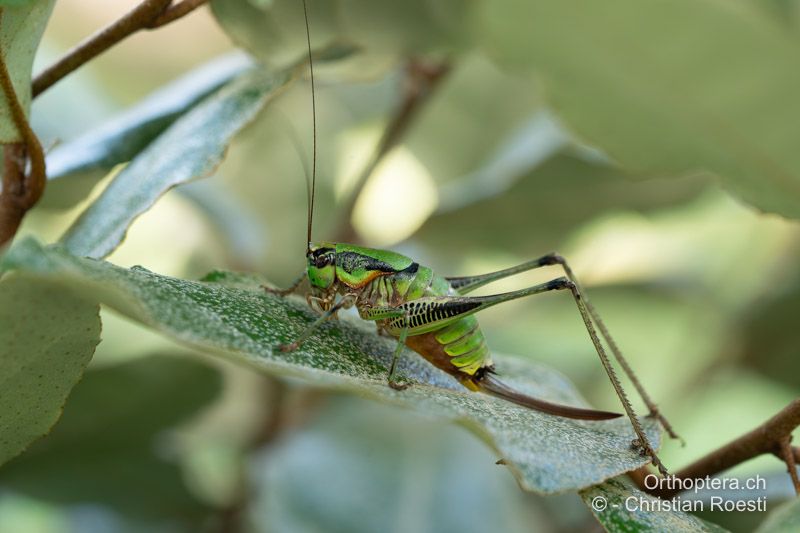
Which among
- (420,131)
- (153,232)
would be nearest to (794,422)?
(420,131)

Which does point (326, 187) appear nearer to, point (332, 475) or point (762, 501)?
point (332, 475)

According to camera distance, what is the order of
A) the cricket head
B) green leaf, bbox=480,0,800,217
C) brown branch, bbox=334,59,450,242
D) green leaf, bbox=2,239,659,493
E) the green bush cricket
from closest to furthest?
green leaf, bbox=2,239,659,493 → green leaf, bbox=480,0,800,217 → the green bush cricket → the cricket head → brown branch, bbox=334,59,450,242

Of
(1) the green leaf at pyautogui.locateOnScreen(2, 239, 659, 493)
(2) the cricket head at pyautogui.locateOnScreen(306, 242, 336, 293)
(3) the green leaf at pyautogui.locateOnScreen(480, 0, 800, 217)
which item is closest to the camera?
(1) the green leaf at pyautogui.locateOnScreen(2, 239, 659, 493)

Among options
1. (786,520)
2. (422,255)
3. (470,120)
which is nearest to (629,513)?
(786,520)

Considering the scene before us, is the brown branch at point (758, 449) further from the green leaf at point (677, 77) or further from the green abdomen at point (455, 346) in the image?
the green abdomen at point (455, 346)

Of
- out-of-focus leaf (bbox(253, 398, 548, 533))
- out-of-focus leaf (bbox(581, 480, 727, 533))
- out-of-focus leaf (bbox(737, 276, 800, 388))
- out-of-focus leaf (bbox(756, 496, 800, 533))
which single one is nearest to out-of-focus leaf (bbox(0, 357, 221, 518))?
out-of-focus leaf (bbox(253, 398, 548, 533))

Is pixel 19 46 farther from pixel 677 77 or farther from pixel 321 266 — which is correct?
pixel 677 77

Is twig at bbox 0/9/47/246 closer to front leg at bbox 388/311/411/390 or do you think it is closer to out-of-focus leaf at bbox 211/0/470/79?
out-of-focus leaf at bbox 211/0/470/79

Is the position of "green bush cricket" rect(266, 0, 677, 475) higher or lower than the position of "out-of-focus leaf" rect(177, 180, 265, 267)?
higher
